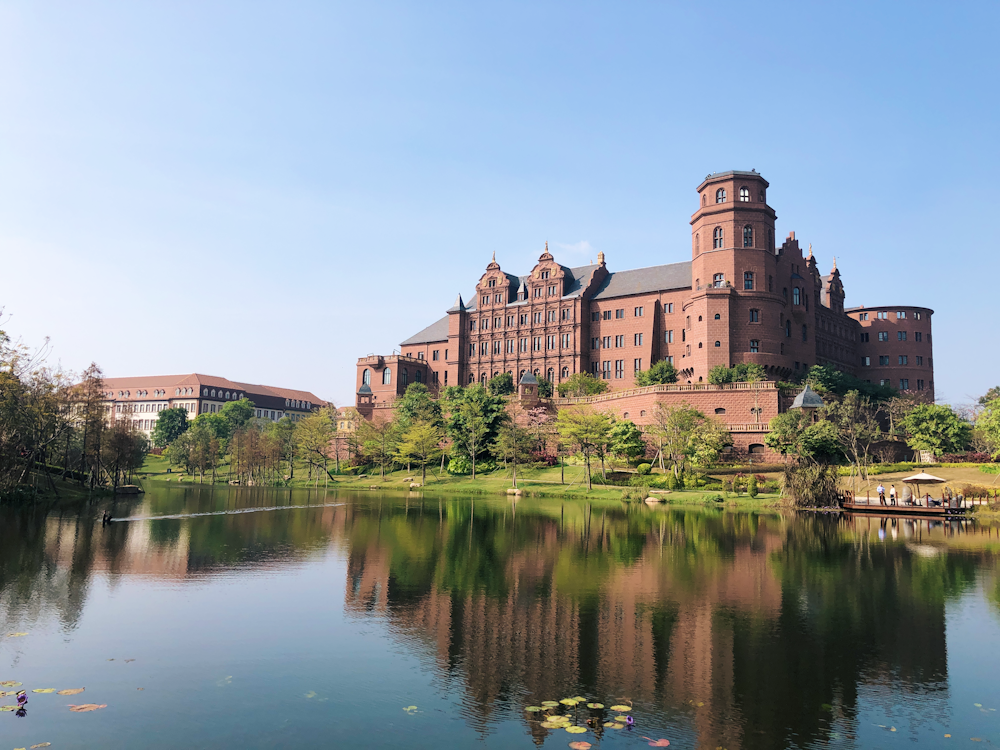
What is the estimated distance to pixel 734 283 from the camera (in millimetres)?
71000

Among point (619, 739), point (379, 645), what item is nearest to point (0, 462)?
point (379, 645)

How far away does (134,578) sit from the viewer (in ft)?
64.5

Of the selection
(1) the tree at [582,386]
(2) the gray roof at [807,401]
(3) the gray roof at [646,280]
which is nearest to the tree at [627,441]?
(2) the gray roof at [807,401]

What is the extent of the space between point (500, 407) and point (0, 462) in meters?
45.3

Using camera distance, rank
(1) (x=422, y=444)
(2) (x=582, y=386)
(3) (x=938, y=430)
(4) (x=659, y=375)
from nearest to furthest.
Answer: (3) (x=938, y=430) < (1) (x=422, y=444) < (4) (x=659, y=375) < (2) (x=582, y=386)

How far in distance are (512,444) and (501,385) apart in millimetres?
22634

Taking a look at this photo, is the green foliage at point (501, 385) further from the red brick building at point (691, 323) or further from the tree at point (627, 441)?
the tree at point (627, 441)

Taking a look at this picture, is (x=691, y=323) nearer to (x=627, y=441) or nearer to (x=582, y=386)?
(x=582, y=386)

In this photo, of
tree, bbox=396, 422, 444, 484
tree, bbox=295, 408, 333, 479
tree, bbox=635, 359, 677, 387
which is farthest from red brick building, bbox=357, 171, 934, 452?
tree, bbox=396, 422, 444, 484

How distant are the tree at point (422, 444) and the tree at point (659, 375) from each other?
73.7 feet

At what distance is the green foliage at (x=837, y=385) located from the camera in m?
67.5

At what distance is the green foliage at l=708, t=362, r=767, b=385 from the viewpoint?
216 feet

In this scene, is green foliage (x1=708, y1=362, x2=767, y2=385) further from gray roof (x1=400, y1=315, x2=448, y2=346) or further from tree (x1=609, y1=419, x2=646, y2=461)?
gray roof (x1=400, y1=315, x2=448, y2=346)

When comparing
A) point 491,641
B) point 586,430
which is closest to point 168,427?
point 586,430
